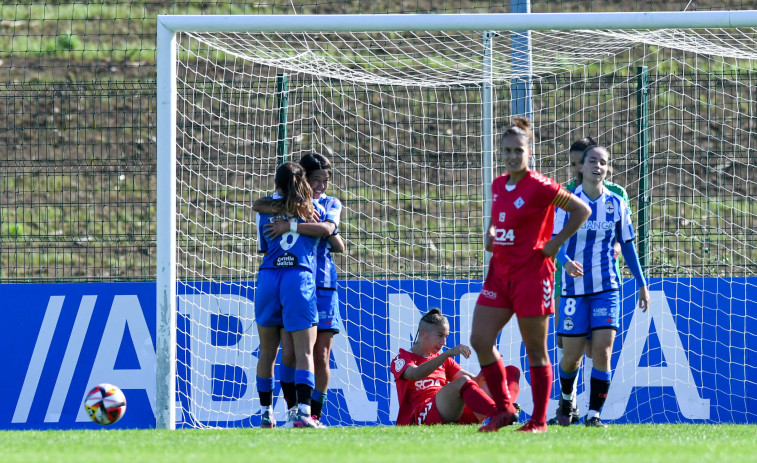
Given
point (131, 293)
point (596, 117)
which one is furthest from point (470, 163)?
point (131, 293)

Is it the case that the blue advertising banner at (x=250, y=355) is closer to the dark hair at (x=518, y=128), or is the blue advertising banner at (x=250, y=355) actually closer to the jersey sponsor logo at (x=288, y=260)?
the jersey sponsor logo at (x=288, y=260)

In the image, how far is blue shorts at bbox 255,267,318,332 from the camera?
6.14 meters

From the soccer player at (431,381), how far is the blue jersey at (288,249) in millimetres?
1040

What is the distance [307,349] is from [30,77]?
1150 centimetres

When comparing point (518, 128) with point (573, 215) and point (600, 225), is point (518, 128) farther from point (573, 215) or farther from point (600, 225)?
point (600, 225)

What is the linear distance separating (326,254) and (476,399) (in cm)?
142

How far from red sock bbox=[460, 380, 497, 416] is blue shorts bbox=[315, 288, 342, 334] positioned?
0.96m

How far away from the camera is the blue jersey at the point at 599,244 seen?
6.20 metres

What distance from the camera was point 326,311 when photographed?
259 inches

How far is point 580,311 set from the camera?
6.24 meters

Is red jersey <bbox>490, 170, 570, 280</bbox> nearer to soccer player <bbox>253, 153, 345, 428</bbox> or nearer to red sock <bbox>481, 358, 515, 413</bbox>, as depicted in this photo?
red sock <bbox>481, 358, 515, 413</bbox>

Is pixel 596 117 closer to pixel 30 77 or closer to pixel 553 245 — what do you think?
pixel 553 245

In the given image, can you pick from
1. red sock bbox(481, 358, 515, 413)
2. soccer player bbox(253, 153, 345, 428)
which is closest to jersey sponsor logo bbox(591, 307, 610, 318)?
red sock bbox(481, 358, 515, 413)

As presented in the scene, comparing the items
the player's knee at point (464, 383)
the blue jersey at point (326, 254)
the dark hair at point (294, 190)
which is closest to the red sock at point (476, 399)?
the player's knee at point (464, 383)
